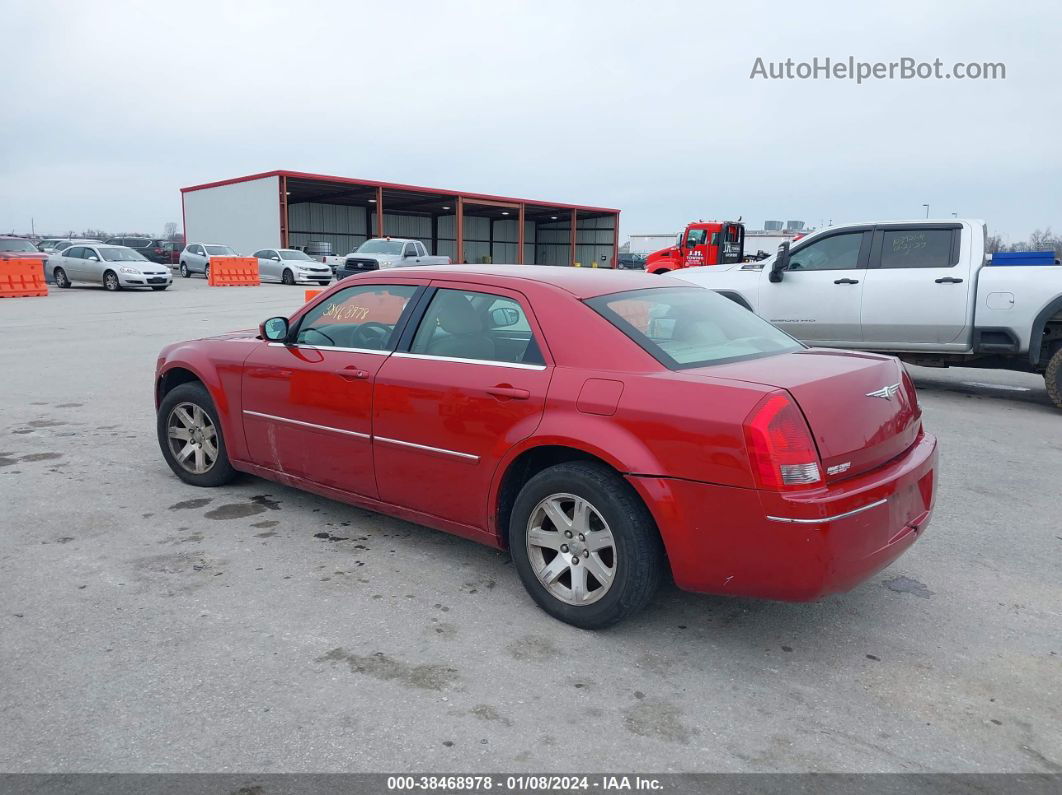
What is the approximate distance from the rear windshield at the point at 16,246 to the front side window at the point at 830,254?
983 inches

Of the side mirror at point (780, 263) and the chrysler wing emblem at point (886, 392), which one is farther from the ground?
the side mirror at point (780, 263)

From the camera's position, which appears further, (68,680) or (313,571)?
(313,571)

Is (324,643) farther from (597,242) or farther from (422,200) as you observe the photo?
(597,242)

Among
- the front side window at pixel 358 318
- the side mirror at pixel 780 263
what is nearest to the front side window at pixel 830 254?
the side mirror at pixel 780 263

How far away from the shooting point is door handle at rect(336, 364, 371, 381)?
163 inches

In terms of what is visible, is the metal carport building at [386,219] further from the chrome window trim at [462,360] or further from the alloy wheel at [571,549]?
the alloy wheel at [571,549]

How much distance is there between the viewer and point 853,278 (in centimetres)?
909

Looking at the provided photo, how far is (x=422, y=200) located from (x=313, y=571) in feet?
147

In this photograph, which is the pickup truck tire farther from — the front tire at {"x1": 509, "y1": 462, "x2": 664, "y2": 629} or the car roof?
the front tire at {"x1": 509, "y1": 462, "x2": 664, "y2": 629}

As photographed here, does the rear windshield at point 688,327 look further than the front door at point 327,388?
No

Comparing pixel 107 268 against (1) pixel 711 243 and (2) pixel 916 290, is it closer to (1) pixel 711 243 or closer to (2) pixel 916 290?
(1) pixel 711 243

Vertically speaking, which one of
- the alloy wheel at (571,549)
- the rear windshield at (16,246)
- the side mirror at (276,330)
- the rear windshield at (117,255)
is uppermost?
the rear windshield at (16,246)

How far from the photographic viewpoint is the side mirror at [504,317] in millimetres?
3816
